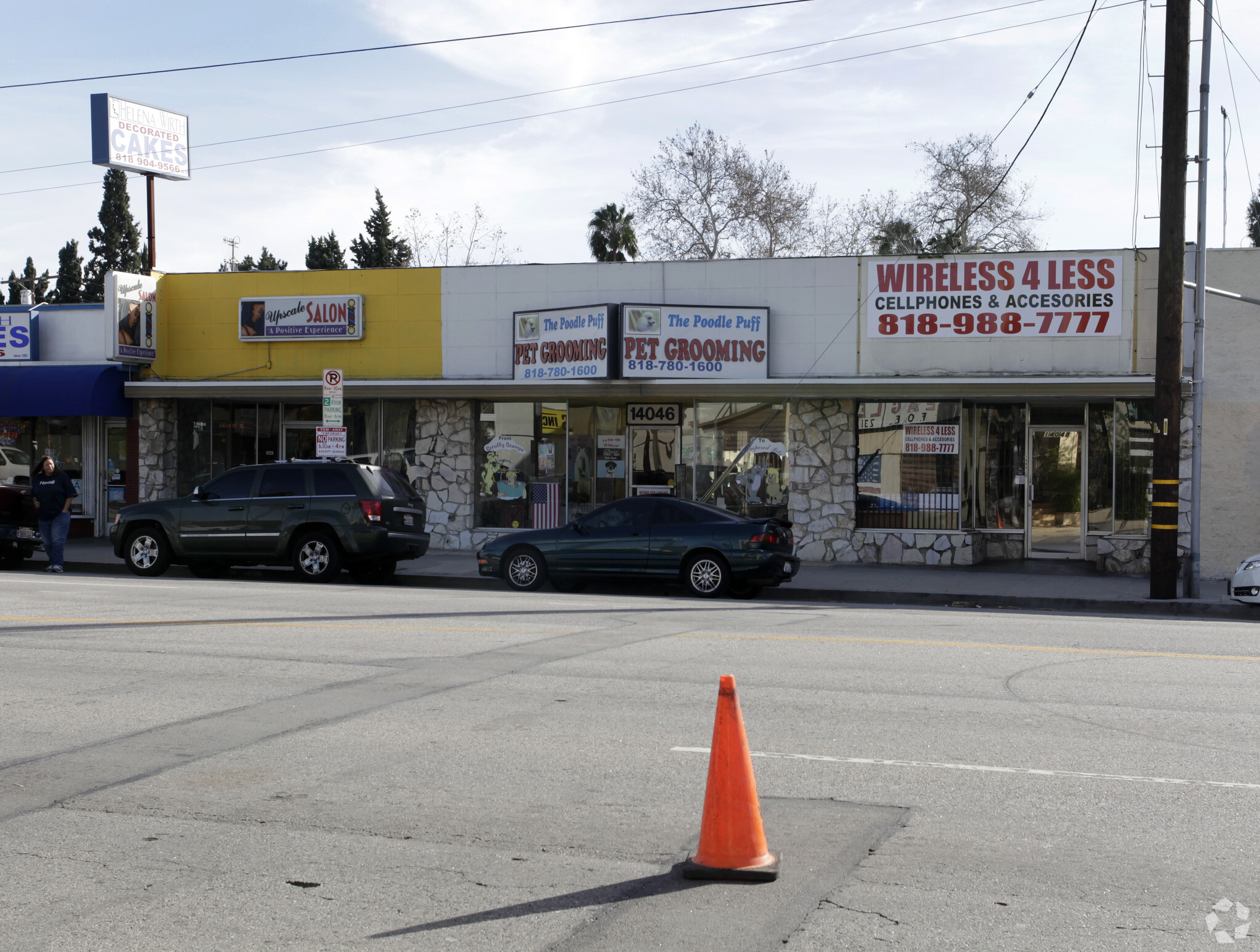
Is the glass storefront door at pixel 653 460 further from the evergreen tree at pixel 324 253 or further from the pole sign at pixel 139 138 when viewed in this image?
the evergreen tree at pixel 324 253

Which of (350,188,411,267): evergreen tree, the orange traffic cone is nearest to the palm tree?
(350,188,411,267): evergreen tree

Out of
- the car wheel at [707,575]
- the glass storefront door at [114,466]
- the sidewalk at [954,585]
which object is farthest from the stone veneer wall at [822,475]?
the glass storefront door at [114,466]

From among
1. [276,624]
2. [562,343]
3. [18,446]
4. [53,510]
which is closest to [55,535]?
[53,510]

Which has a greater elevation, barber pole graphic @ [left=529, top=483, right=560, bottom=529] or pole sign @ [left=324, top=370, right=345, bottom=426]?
pole sign @ [left=324, top=370, right=345, bottom=426]

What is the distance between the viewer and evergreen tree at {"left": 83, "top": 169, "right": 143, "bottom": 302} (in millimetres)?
62094

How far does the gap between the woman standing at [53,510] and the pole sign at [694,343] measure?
9350mm

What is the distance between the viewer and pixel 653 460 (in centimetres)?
2147

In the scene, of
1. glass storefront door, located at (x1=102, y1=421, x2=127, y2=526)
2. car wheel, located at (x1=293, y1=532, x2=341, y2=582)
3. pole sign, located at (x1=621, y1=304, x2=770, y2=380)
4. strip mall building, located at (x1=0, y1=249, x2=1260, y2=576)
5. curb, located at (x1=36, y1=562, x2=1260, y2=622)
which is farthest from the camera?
glass storefront door, located at (x1=102, y1=421, x2=127, y2=526)

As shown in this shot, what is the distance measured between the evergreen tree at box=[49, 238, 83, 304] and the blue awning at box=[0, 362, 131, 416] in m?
46.2

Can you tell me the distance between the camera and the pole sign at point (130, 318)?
22109 millimetres

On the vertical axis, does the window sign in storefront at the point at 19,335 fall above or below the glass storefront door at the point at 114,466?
above

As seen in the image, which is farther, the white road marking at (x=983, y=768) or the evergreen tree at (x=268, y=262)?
the evergreen tree at (x=268, y=262)

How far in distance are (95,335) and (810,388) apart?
1448 centimetres

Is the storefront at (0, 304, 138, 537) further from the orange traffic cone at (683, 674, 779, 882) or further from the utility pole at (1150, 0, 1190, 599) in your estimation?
the orange traffic cone at (683, 674, 779, 882)
